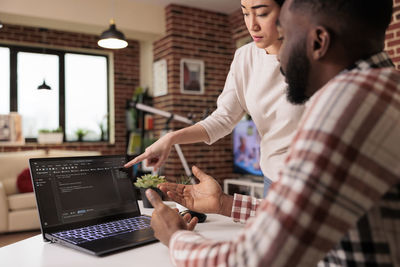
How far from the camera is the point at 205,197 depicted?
1.20 meters

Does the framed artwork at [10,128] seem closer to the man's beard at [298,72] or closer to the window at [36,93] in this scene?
the window at [36,93]

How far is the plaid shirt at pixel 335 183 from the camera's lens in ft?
1.58

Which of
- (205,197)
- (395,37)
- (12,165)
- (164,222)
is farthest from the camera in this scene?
(12,165)

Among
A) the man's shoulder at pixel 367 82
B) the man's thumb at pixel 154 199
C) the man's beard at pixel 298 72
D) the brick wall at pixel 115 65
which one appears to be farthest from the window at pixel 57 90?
the man's shoulder at pixel 367 82

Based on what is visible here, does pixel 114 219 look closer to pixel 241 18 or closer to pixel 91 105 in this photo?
pixel 241 18

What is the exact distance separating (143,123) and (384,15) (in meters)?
5.54

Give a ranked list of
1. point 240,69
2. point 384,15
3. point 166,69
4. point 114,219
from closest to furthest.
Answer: point 384,15 < point 114,219 < point 240,69 < point 166,69

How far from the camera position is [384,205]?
1.73 ft

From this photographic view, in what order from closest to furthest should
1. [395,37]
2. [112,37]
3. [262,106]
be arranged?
[262,106], [395,37], [112,37]

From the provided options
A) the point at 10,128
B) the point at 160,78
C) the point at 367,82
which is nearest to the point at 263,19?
the point at 367,82

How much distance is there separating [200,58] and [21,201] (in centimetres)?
307

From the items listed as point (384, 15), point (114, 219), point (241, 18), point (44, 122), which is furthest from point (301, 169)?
point (44, 122)

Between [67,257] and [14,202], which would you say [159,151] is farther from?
[14,202]

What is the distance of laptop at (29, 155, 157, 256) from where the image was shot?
39.6 inches
